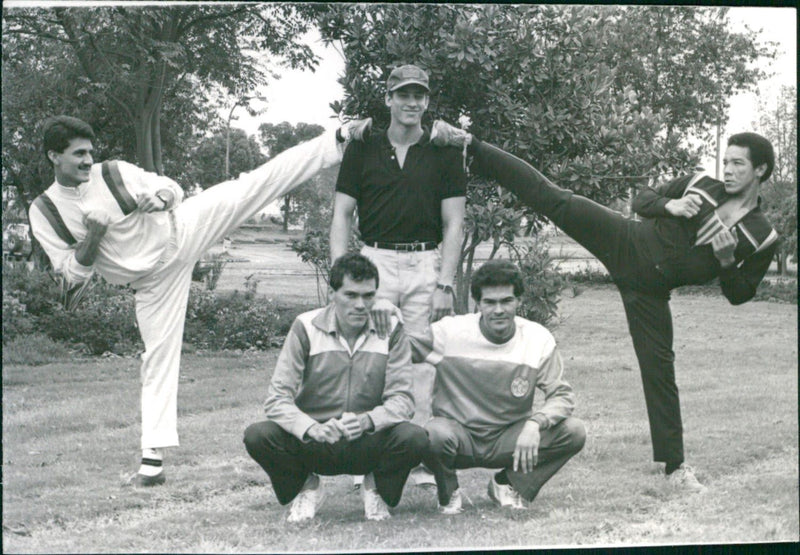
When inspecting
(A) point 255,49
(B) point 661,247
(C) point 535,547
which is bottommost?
(C) point 535,547

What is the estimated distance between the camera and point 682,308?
5230 mm

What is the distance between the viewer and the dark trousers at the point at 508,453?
13.1 feet

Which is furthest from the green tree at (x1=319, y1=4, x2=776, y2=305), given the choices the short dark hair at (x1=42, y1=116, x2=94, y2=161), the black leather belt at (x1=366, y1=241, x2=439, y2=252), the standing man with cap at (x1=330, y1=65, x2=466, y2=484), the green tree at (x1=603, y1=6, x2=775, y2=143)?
the short dark hair at (x1=42, y1=116, x2=94, y2=161)

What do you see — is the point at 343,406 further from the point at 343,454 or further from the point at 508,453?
the point at 508,453

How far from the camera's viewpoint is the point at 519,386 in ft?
Answer: 13.5

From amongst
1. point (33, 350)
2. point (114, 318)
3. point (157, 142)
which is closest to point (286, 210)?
point (157, 142)

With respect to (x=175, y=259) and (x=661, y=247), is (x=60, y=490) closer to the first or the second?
(x=175, y=259)

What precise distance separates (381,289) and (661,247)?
4.61ft

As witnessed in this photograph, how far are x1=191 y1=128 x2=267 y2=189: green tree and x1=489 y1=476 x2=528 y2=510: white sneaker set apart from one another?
240 cm

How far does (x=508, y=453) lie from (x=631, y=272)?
1174 millimetres

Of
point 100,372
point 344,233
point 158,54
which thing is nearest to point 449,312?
point 344,233

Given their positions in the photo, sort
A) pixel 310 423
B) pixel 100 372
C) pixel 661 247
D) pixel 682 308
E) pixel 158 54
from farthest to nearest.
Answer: pixel 100 372 → pixel 682 308 → pixel 158 54 → pixel 661 247 → pixel 310 423

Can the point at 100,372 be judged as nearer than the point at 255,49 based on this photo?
No

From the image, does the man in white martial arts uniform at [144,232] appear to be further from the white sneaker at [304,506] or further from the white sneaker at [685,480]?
the white sneaker at [685,480]
